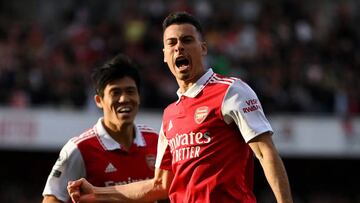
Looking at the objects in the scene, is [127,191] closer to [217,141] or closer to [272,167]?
[217,141]

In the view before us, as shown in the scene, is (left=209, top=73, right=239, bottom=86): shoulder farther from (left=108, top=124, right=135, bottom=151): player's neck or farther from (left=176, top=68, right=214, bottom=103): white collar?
(left=108, top=124, right=135, bottom=151): player's neck

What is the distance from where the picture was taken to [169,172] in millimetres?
6266

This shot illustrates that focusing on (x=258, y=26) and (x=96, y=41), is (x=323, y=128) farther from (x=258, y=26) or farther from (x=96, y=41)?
(x=96, y=41)

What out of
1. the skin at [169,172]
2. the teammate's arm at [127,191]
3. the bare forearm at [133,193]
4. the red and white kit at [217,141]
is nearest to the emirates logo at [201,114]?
the red and white kit at [217,141]

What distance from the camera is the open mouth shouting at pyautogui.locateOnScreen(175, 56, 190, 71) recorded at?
5773 mm

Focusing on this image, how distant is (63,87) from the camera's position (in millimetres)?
15641

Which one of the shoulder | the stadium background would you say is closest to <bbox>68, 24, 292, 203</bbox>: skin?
the shoulder

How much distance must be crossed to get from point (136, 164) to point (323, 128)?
973 cm

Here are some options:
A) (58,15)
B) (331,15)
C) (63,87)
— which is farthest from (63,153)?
(331,15)

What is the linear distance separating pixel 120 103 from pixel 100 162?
52 centimetres

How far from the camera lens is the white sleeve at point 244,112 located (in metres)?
5.41

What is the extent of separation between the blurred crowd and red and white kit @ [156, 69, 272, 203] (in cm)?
997

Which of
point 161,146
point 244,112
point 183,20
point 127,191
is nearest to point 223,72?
point 127,191

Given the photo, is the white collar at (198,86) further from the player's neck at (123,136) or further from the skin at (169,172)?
the player's neck at (123,136)
